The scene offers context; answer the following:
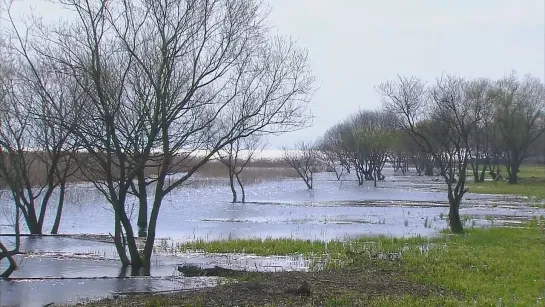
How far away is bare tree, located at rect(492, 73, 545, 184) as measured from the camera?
195 feet

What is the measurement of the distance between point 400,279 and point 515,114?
54377 millimetres

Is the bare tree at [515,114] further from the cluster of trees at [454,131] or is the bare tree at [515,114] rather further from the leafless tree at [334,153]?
the leafless tree at [334,153]

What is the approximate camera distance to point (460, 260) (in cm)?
1284

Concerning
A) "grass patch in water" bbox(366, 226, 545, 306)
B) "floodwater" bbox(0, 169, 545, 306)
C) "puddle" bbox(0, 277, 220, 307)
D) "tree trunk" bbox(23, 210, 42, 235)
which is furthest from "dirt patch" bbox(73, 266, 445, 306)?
"tree trunk" bbox(23, 210, 42, 235)

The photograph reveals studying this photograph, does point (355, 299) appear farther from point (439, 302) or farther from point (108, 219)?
point (108, 219)

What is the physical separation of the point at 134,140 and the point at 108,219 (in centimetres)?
1816

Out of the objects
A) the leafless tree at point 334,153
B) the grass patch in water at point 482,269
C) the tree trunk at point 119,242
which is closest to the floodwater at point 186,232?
the tree trunk at point 119,242

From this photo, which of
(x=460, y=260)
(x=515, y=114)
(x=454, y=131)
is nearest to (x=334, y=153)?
(x=515, y=114)

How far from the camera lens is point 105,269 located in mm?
13273

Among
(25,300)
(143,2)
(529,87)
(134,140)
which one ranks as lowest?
(25,300)

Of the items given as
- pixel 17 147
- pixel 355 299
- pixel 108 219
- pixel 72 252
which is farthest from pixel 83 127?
pixel 108 219

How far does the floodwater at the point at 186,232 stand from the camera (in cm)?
1120

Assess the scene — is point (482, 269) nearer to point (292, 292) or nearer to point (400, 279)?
point (400, 279)

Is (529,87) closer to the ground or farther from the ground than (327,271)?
farther from the ground
